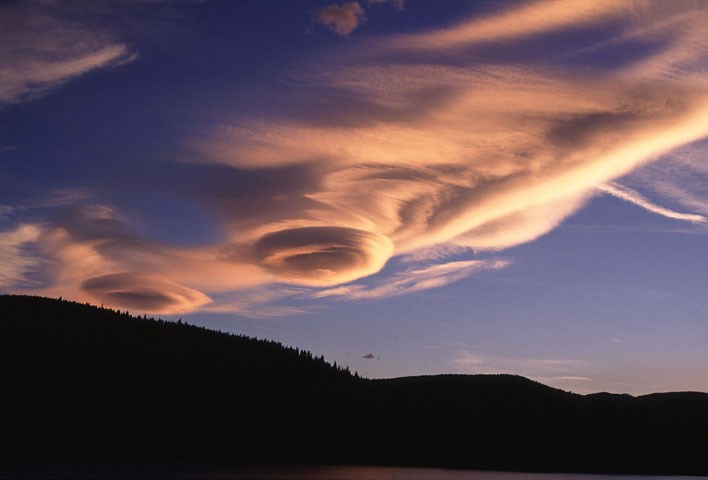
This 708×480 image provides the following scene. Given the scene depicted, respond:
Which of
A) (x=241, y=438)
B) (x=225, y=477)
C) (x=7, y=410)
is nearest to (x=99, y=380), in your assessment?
(x=7, y=410)

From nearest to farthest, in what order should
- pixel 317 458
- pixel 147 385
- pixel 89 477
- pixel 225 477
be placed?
pixel 89 477 → pixel 225 477 → pixel 317 458 → pixel 147 385

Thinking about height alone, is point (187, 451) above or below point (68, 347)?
below

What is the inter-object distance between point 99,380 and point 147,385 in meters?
11.9

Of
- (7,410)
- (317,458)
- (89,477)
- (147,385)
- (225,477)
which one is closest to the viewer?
(89,477)

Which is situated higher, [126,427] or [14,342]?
[14,342]

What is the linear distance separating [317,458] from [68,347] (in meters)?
71.7

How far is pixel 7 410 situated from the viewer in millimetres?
167750

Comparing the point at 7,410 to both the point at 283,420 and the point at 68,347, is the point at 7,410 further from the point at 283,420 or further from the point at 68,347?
the point at 283,420

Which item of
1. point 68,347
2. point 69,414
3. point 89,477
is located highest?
point 68,347

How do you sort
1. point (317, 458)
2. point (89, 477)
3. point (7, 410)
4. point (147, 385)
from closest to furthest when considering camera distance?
point (89, 477) < point (7, 410) < point (317, 458) < point (147, 385)

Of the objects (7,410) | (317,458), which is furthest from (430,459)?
(7,410)

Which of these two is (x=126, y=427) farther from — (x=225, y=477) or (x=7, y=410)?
(x=225, y=477)

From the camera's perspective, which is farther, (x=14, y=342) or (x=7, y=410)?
(x=14, y=342)

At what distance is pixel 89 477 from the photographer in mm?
74250
